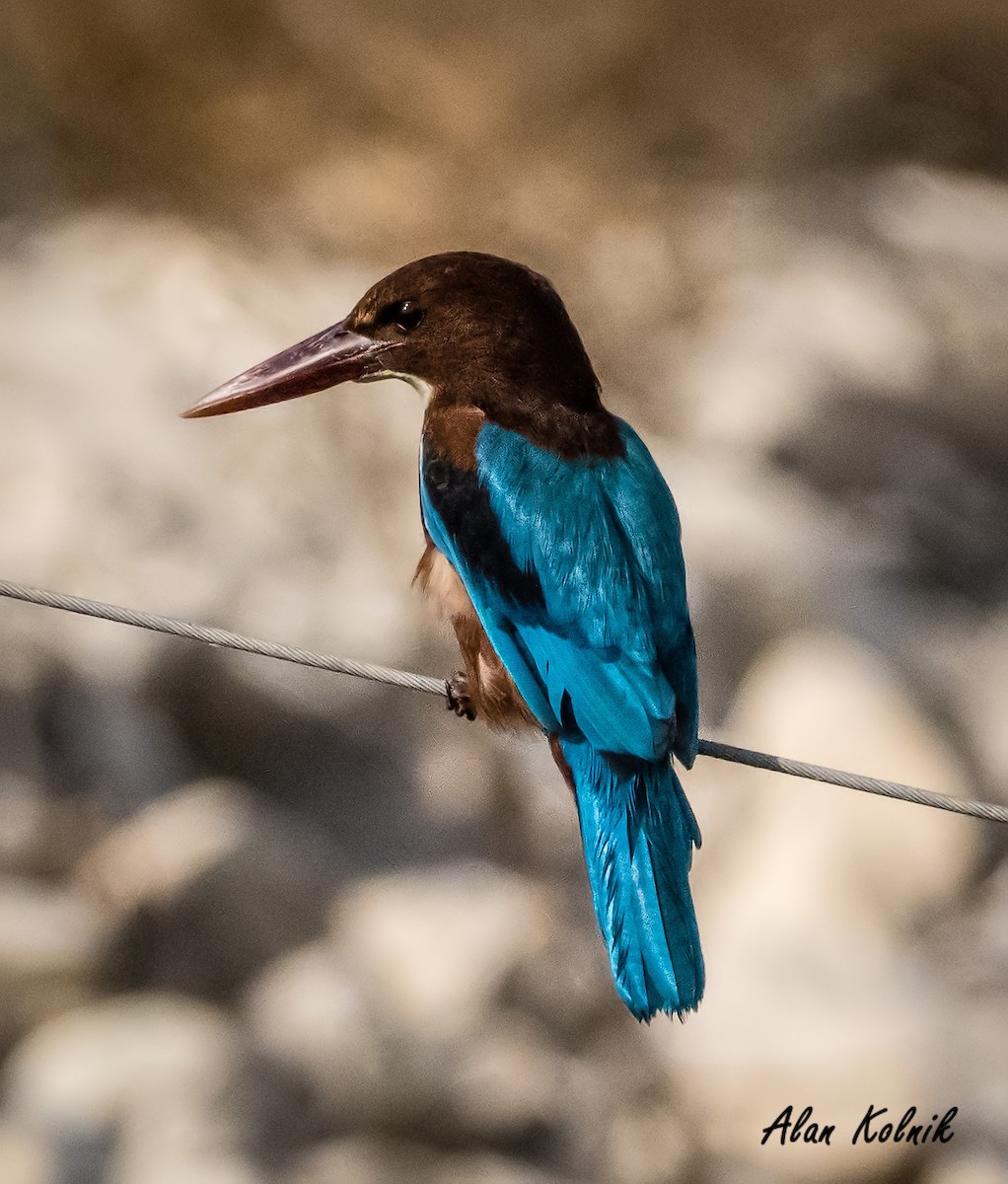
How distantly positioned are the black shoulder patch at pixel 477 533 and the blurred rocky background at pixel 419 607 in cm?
217

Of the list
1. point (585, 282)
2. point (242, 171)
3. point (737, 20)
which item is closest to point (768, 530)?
point (585, 282)

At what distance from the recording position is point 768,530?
3.89 m

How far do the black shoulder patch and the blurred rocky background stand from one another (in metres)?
2.17

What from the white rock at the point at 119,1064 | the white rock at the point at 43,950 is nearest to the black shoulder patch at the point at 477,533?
the white rock at the point at 119,1064

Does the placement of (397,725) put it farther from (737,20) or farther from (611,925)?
(611,925)

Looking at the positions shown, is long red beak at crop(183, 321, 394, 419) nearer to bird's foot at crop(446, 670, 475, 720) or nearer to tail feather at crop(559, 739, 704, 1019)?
bird's foot at crop(446, 670, 475, 720)

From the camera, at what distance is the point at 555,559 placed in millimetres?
1321

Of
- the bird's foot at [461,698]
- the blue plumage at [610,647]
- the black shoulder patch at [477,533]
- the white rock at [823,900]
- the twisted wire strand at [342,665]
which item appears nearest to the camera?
the twisted wire strand at [342,665]

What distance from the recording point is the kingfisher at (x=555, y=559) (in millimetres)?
1226

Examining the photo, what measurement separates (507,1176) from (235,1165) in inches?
24.6

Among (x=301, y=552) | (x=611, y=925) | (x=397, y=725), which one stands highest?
(x=301, y=552)

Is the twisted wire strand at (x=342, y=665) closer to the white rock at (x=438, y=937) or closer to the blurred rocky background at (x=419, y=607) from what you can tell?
the blurred rocky background at (x=419, y=607)

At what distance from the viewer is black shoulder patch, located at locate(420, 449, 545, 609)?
1324mm

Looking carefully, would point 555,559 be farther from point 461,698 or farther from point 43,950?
point 43,950
